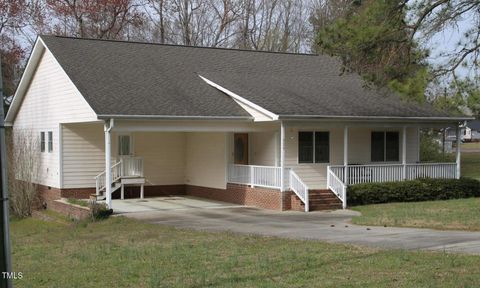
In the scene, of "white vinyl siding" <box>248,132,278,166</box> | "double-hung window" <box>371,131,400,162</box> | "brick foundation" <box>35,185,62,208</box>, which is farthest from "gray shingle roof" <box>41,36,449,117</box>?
"brick foundation" <box>35,185,62,208</box>

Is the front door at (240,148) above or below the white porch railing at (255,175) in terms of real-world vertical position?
above

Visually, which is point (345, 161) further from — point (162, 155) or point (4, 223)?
point (4, 223)

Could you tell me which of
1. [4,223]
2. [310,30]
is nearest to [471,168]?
[310,30]

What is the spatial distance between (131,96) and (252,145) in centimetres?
509

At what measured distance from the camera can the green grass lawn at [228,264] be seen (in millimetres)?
9463

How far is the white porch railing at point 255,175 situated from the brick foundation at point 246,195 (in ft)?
0.63

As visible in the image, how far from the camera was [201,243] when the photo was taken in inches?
541

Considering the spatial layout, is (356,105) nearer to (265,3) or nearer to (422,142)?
(422,142)

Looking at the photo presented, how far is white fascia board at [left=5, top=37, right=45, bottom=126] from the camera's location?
26.2 metres

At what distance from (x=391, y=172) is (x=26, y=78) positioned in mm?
15413

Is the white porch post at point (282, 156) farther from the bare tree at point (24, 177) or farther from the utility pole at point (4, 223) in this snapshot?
the utility pole at point (4, 223)

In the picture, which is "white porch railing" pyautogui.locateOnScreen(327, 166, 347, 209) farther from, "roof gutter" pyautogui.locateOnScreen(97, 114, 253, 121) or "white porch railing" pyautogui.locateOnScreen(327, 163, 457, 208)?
"roof gutter" pyautogui.locateOnScreen(97, 114, 253, 121)

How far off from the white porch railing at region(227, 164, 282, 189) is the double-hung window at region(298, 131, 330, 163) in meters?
1.65

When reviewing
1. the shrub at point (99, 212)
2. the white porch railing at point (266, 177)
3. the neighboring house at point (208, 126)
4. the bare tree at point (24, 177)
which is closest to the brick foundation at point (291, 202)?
the neighboring house at point (208, 126)
